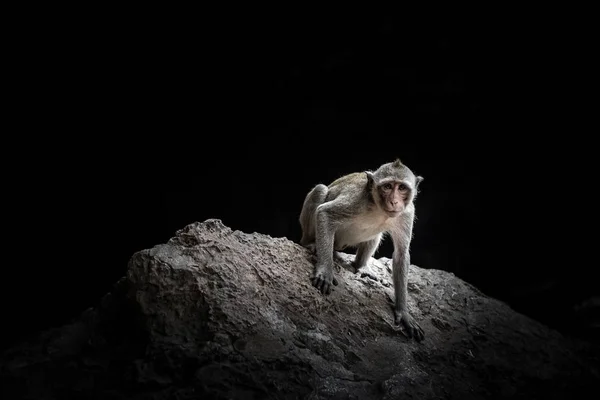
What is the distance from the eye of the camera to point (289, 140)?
8.02 metres

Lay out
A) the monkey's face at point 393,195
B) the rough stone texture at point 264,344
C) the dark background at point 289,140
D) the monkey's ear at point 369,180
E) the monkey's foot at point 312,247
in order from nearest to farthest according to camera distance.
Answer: the rough stone texture at point 264,344 → the monkey's face at point 393,195 → the monkey's ear at point 369,180 → the monkey's foot at point 312,247 → the dark background at point 289,140

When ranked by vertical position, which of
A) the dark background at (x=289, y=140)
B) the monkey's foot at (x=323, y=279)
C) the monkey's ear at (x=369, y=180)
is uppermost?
the dark background at (x=289, y=140)

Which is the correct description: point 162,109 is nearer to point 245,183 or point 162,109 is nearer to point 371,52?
point 245,183

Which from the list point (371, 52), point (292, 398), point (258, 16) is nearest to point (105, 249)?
point (258, 16)

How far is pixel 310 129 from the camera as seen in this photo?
8.03 m

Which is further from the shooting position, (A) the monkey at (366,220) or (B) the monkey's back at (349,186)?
(B) the monkey's back at (349,186)

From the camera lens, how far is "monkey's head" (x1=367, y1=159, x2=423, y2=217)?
473 centimetres

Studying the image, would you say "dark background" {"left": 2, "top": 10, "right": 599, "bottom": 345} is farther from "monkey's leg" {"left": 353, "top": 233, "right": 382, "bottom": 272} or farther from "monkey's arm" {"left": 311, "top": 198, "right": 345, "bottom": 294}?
"monkey's arm" {"left": 311, "top": 198, "right": 345, "bottom": 294}

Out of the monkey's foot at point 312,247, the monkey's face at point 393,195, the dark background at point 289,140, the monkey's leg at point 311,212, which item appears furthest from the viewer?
the dark background at point 289,140

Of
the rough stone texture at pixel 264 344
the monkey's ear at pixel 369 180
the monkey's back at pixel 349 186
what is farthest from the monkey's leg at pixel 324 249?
the monkey's ear at pixel 369 180

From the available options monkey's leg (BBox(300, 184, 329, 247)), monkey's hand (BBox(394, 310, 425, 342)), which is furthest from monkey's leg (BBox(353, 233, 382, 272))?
monkey's hand (BBox(394, 310, 425, 342))

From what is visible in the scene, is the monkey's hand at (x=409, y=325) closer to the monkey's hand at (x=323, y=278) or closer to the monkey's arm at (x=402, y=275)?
the monkey's arm at (x=402, y=275)

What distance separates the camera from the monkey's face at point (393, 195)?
4.71 meters

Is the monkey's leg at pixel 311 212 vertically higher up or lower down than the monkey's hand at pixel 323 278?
higher up
